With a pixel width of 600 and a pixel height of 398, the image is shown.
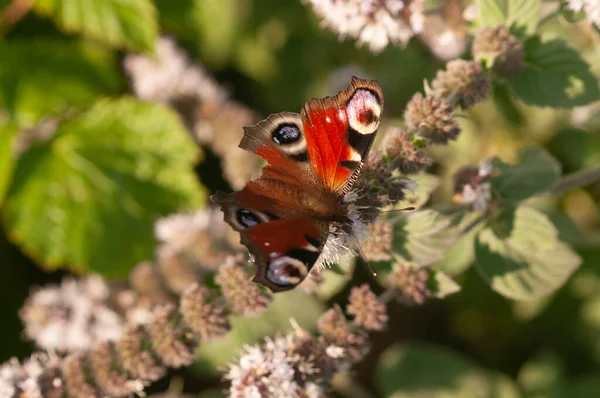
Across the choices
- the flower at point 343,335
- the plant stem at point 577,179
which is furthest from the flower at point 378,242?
the plant stem at point 577,179

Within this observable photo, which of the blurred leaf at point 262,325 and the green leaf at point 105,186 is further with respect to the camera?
the green leaf at point 105,186

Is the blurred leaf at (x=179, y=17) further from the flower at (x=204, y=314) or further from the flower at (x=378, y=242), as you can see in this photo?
the flower at (x=378, y=242)

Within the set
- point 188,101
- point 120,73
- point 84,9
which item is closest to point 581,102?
point 188,101

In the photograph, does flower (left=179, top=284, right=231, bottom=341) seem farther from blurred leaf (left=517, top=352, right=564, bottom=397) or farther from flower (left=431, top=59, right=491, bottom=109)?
blurred leaf (left=517, top=352, right=564, bottom=397)

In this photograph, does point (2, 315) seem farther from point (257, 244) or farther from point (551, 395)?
point (551, 395)

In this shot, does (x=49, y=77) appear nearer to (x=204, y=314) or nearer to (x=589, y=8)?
(x=204, y=314)

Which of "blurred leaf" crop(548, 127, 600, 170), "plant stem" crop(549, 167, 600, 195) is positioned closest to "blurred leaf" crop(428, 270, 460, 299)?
"plant stem" crop(549, 167, 600, 195)
